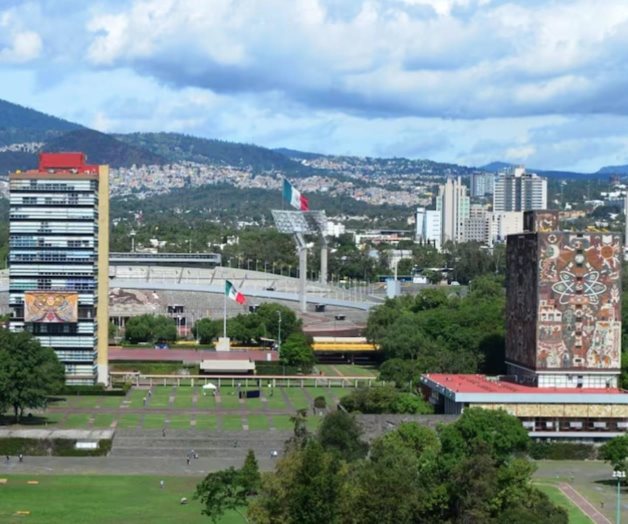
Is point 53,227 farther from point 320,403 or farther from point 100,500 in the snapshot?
point 100,500

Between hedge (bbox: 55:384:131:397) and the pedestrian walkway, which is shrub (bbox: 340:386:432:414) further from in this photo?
hedge (bbox: 55:384:131:397)

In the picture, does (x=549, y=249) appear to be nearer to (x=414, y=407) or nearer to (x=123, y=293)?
(x=414, y=407)

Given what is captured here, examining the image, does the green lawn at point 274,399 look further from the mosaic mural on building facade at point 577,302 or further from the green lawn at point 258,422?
the mosaic mural on building facade at point 577,302

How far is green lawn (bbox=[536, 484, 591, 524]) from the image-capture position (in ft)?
182

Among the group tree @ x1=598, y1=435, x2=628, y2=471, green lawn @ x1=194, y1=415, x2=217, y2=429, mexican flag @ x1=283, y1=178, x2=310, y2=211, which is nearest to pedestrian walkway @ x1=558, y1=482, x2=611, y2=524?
tree @ x1=598, y1=435, x2=628, y2=471

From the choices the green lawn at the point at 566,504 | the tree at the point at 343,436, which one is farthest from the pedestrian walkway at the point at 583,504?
the tree at the point at 343,436

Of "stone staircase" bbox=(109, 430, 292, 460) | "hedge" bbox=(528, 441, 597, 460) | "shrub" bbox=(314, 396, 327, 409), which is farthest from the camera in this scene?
"shrub" bbox=(314, 396, 327, 409)

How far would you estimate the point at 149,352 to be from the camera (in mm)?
106875

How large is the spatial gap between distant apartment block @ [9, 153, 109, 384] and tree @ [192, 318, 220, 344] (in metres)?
28.8

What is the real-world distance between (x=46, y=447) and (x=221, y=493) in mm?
18665

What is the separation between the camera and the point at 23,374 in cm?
7344

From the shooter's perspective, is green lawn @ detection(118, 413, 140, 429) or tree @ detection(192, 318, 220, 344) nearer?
green lawn @ detection(118, 413, 140, 429)

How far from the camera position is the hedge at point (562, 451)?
233ft

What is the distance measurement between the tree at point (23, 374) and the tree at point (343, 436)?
1866cm
